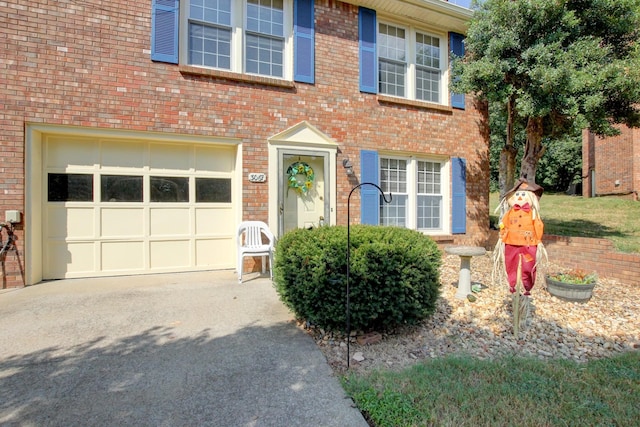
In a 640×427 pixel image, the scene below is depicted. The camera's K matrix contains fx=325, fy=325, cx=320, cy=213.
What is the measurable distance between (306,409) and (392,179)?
597cm

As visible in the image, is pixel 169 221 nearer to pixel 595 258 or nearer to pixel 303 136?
pixel 303 136

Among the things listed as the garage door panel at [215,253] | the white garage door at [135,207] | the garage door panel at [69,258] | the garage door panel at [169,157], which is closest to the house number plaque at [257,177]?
the white garage door at [135,207]

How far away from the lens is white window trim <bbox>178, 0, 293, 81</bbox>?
5.70 meters

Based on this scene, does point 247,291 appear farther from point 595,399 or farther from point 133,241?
point 595,399

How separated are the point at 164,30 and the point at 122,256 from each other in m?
3.92

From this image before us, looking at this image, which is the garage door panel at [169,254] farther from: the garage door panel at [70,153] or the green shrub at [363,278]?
the green shrub at [363,278]

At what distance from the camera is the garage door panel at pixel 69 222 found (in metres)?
5.29

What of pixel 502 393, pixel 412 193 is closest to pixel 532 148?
pixel 412 193

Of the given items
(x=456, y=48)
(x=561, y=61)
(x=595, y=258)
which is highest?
(x=456, y=48)

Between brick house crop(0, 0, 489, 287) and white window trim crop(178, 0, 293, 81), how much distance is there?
3 centimetres

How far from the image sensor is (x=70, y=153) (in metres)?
5.34

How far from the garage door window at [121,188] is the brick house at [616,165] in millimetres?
15875

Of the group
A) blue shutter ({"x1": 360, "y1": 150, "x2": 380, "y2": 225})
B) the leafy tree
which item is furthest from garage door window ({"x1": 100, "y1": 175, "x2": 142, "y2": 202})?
the leafy tree

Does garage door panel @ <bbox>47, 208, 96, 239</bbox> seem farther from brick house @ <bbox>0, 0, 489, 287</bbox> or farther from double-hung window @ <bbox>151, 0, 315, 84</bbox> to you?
double-hung window @ <bbox>151, 0, 315, 84</bbox>
